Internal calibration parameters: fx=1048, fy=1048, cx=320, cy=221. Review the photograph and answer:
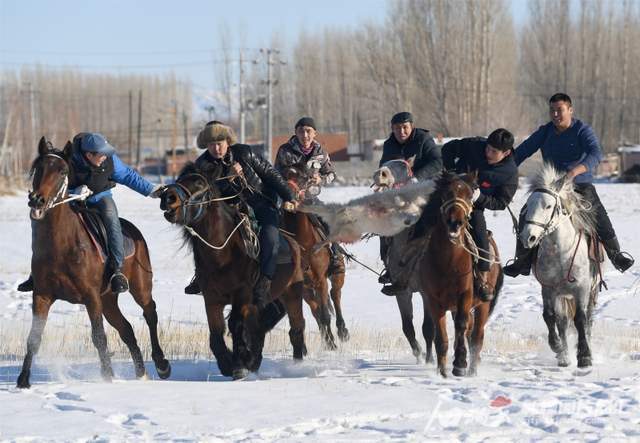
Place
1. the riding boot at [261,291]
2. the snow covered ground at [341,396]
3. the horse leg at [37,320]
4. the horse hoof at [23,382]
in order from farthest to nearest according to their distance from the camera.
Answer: the riding boot at [261,291], the horse leg at [37,320], the horse hoof at [23,382], the snow covered ground at [341,396]

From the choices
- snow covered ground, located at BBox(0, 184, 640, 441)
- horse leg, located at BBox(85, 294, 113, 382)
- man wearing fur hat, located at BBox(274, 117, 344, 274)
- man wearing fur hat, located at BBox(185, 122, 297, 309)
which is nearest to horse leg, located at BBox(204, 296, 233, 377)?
snow covered ground, located at BBox(0, 184, 640, 441)

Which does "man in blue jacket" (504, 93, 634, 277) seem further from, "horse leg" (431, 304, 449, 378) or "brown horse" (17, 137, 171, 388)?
"brown horse" (17, 137, 171, 388)

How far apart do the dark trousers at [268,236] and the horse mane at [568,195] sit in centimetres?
243

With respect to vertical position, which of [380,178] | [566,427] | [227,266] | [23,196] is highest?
[23,196]

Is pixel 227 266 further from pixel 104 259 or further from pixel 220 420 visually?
pixel 220 420

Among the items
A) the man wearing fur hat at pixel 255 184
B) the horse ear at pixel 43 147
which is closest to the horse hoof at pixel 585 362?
the man wearing fur hat at pixel 255 184

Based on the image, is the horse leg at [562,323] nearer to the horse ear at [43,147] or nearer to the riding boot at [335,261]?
the riding boot at [335,261]

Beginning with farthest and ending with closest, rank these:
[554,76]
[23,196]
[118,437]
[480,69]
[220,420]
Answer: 1. [554,76]
2. [480,69]
3. [23,196]
4. [220,420]
5. [118,437]

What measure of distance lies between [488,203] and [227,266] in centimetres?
237

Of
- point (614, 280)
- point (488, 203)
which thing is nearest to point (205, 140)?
point (488, 203)

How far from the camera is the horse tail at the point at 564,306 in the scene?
990 cm

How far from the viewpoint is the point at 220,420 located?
6961mm

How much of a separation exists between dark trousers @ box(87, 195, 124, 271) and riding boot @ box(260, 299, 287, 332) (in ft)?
4.77

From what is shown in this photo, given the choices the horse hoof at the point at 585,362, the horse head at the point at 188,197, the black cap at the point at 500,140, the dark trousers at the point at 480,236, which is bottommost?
the horse hoof at the point at 585,362
